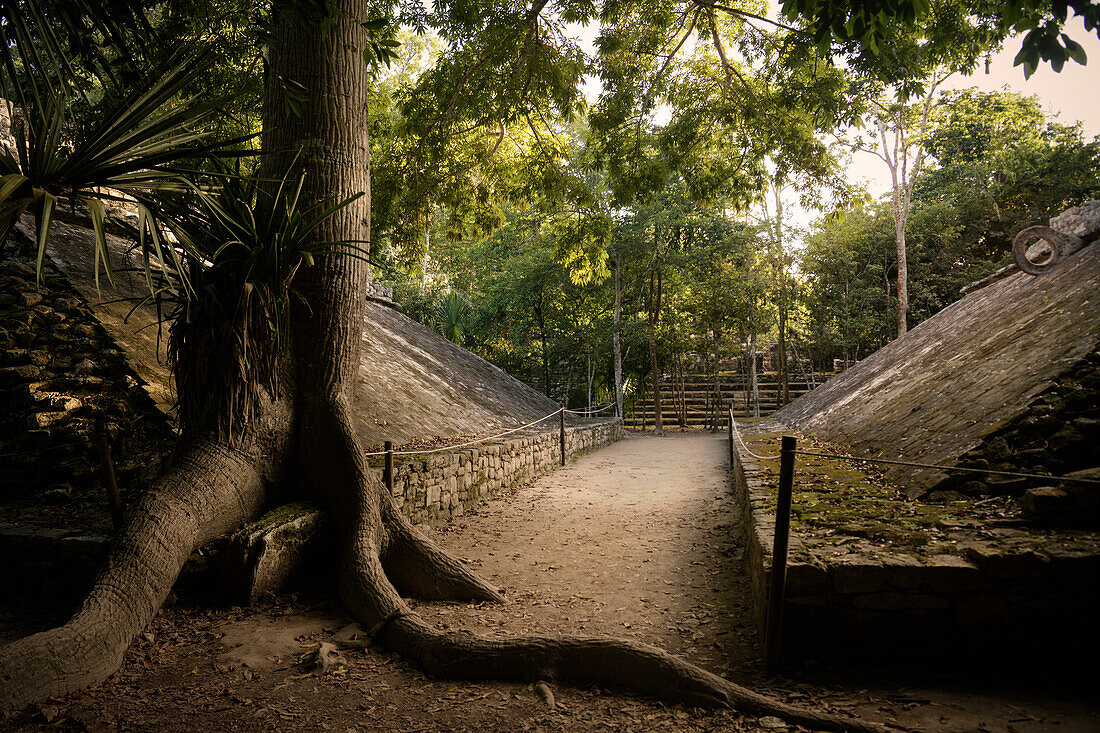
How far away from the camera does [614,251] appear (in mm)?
15797

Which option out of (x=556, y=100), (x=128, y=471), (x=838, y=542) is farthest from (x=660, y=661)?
(x=556, y=100)

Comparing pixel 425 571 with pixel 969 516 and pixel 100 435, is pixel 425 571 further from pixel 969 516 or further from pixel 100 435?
pixel 969 516

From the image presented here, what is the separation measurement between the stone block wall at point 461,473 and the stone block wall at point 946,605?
3414 millimetres

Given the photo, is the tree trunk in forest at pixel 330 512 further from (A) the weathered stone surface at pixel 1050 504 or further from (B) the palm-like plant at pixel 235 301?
(A) the weathered stone surface at pixel 1050 504

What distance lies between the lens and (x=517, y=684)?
2846mm

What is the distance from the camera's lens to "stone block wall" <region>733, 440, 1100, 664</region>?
2600mm

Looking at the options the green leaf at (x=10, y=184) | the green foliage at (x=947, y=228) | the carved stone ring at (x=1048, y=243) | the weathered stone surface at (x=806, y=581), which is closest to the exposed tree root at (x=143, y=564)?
the green leaf at (x=10, y=184)

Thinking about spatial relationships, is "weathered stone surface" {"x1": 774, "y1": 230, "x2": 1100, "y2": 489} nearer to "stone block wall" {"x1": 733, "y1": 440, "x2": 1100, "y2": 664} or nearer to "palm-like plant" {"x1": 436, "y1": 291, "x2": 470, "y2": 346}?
"stone block wall" {"x1": 733, "y1": 440, "x2": 1100, "y2": 664}

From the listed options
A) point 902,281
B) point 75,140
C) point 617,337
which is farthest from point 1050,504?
point 902,281

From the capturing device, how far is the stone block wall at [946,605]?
2600mm

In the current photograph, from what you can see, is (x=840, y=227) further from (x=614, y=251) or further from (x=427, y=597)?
(x=427, y=597)

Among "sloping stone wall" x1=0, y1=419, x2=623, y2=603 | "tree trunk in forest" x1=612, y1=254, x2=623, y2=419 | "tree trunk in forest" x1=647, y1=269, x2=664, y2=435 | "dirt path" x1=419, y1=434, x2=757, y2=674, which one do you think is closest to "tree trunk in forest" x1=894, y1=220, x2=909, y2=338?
"tree trunk in forest" x1=647, y1=269, x2=664, y2=435

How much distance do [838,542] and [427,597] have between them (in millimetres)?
2712

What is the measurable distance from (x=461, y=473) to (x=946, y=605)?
4712mm
